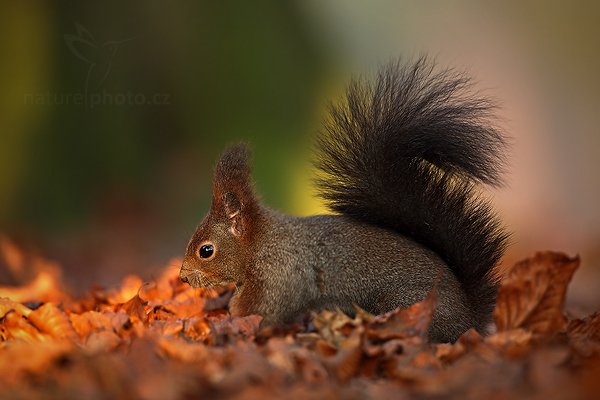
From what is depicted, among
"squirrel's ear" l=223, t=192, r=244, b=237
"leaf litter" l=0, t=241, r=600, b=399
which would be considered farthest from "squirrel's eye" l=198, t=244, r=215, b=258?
"leaf litter" l=0, t=241, r=600, b=399

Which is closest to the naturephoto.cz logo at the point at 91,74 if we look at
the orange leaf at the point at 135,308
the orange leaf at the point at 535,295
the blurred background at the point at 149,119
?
the blurred background at the point at 149,119

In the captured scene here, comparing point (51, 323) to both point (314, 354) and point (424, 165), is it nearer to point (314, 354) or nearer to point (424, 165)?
point (314, 354)

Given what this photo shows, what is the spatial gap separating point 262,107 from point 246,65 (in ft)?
1.53

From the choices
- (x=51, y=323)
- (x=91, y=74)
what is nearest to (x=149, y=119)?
(x=91, y=74)

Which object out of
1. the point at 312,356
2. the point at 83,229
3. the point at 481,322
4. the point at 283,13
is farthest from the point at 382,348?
the point at 283,13

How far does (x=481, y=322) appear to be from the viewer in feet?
10.6

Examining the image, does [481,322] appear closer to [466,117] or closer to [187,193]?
[466,117]

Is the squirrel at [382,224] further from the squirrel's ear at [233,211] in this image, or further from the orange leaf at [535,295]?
the orange leaf at [535,295]

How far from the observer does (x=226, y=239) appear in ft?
10.6

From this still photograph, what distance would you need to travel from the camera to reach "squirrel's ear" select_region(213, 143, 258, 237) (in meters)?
3.16

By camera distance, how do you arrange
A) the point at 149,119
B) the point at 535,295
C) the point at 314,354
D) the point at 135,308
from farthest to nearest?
the point at 149,119 → the point at 135,308 → the point at 535,295 → the point at 314,354

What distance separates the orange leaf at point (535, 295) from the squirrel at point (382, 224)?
0.51 m

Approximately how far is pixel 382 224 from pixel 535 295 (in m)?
0.93

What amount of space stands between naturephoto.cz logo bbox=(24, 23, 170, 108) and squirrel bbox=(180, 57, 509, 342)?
4450 mm
